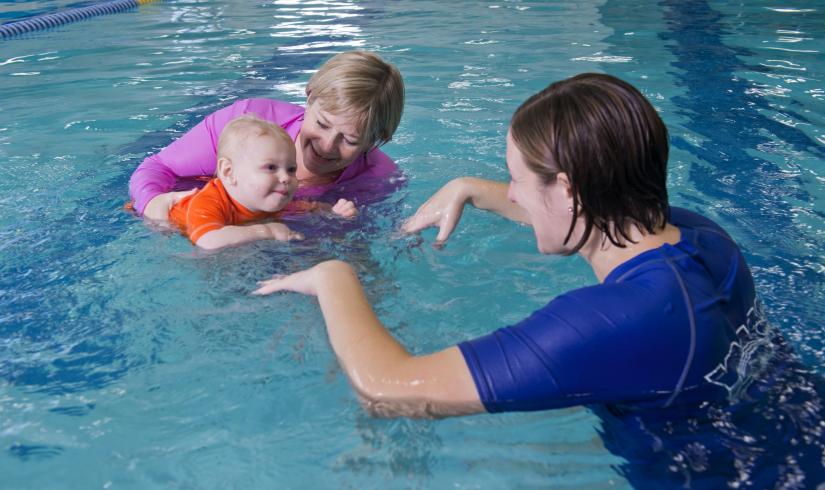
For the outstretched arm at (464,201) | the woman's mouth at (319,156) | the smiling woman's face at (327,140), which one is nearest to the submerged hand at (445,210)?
the outstretched arm at (464,201)

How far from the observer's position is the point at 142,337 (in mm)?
3006

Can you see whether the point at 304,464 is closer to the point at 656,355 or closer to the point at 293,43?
the point at 656,355

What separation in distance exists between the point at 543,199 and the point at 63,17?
10862 millimetres

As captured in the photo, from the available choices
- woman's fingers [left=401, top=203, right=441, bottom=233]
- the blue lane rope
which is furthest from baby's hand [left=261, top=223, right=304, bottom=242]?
the blue lane rope

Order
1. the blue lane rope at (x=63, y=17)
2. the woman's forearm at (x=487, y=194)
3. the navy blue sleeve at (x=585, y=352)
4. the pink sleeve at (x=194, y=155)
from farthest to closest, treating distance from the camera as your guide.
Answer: the blue lane rope at (x=63, y=17)
the pink sleeve at (x=194, y=155)
the woman's forearm at (x=487, y=194)
the navy blue sleeve at (x=585, y=352)

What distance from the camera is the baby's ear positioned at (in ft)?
11.8

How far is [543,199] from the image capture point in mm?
2029

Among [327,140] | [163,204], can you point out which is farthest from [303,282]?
[163,204]

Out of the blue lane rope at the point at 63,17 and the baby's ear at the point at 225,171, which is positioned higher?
the blue lane rope at the point at 63,17

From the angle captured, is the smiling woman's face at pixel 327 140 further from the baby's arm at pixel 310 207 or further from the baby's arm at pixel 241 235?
the baby's arm at pixel 241 235

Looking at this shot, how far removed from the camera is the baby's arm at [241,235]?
332 centimetres

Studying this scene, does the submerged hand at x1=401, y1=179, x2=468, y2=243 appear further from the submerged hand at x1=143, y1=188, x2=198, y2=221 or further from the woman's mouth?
the submerged hand at x1=143, y1=188, x2=198, y2=221

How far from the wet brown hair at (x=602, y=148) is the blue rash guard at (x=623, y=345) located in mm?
140

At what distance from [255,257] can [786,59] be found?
6566mm
